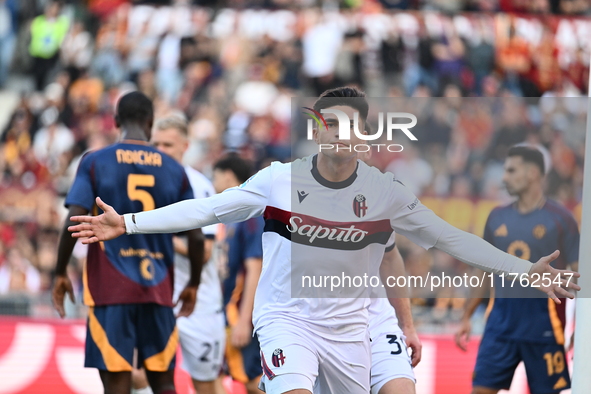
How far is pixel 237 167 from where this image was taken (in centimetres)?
757

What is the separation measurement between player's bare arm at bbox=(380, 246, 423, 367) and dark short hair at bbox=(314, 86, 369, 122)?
0.98 meters

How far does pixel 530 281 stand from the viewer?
467 cm

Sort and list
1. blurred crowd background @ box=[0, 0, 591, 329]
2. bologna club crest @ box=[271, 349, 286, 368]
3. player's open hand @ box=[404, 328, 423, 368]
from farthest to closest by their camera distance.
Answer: blurred crowd background @ box=[0, 0, 591, 329], player's open hand @ box=[404, 328, 423, 368], bologna club crest @ box=[271, 349, 286, 368]

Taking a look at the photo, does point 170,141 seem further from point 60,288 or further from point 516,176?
point 516,176

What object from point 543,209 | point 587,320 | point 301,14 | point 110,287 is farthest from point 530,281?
point 301,14

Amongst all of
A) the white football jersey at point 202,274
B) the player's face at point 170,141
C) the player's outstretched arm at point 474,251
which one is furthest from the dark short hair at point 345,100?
the player's face at point 170,141

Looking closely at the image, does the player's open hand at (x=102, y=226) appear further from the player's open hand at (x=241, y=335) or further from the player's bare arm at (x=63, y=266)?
the player's open hand at (x=241, y=335)

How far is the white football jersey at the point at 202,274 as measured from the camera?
7.11 m

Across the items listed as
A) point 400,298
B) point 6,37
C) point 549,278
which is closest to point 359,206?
point 400,298

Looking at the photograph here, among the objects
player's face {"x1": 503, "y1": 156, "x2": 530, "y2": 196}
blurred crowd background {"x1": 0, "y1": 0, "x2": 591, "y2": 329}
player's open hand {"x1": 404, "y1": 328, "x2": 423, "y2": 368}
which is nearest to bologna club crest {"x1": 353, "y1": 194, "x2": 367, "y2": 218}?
player's open hand {"x1": 404, "y1": 328, "x2": 423, "y2": 368}

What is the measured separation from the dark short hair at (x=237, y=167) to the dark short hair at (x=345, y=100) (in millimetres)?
2556

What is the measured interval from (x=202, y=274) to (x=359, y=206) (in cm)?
279

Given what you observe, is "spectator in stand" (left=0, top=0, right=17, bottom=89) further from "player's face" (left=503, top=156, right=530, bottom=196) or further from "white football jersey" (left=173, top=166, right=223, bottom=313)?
"player's face" (left=503, top=156, right=530, bottom=196)

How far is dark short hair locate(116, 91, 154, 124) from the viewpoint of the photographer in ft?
19.7
